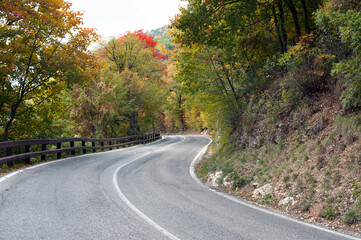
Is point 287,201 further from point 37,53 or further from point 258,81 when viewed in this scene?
point 37,53

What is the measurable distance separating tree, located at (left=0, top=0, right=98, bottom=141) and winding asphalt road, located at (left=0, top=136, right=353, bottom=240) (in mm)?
5575

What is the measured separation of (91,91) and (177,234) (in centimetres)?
2003

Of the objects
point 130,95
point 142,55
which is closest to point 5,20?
point 130,95

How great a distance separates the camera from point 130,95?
2752 centimetres

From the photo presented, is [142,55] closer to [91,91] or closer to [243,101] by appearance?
[91,91]

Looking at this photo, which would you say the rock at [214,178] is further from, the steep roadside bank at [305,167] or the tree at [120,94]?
the tree at [120,94]

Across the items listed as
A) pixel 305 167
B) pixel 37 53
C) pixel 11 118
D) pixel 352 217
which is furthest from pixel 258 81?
pixel 11 118

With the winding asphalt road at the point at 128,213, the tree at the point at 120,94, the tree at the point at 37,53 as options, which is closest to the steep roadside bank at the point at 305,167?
the winding asphalt road at the point at 128,213

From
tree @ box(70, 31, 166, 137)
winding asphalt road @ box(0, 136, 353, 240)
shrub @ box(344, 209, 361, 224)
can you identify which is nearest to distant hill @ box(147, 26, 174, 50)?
tree @ box(70, 31, 166, 137)

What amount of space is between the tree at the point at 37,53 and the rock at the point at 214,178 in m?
8.35

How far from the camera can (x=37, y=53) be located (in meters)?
10.8

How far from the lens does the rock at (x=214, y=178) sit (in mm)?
7752

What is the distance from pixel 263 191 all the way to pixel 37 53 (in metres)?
11.1

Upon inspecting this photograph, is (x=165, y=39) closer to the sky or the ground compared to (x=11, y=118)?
closer to the sky
